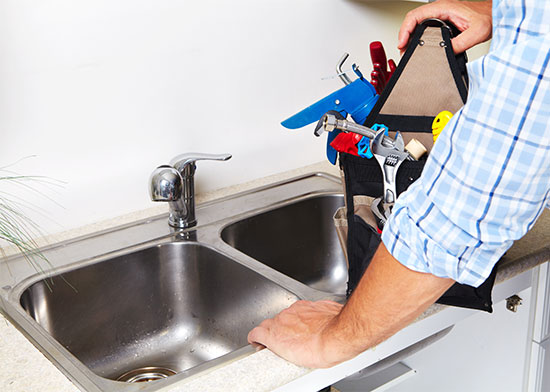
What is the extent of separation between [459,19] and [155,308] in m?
0.82

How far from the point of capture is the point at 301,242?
1.65m

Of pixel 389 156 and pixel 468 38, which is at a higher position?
pixel 468 38

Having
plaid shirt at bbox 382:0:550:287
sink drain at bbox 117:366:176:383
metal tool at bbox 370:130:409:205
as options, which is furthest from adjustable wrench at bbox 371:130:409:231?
sink drain at bbox 117:366:176:383

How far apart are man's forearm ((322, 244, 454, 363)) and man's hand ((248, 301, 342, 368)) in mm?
18

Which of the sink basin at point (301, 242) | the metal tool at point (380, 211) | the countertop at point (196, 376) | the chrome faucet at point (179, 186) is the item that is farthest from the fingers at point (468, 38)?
the sink basin at point (301, 242)

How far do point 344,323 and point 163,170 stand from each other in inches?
23.1

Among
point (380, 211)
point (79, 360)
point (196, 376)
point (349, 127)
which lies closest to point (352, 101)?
point (349, 127)

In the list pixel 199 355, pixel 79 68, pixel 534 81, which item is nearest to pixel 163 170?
pixel 79 68

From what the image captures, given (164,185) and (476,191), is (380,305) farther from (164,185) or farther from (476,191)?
(164,185)

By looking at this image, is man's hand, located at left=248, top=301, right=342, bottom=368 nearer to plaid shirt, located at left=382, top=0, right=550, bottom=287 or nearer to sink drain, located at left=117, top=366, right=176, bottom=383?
plaid shirt, located at left=382, top=0, right=550, bottom=287

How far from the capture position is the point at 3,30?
4.12 ft

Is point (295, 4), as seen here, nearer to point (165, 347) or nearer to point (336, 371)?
point (165, 347)

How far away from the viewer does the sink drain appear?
131 cm

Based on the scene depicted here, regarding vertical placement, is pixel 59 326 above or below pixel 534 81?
below
